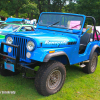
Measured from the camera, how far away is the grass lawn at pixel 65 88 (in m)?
3.09

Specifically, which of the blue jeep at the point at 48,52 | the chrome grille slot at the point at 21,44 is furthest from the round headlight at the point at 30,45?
the chrome grille slot at the point at 21,44

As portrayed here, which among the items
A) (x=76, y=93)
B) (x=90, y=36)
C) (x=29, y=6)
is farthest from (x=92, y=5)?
(x=76, y=93)

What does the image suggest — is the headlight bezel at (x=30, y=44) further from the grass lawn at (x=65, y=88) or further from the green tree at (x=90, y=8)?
the green tree at (x=90, y=8)

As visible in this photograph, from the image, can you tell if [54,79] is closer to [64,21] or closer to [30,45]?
[30,45]

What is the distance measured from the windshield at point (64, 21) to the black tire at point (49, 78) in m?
1.43

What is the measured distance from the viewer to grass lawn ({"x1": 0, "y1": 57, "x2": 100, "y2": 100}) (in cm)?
309

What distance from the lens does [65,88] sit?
3576 mm

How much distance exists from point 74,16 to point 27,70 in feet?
7.35

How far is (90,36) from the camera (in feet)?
16.1

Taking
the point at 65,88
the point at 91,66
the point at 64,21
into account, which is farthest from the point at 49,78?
the point at 91,66

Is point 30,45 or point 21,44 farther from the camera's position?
point 21,44

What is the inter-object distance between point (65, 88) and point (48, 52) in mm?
1309

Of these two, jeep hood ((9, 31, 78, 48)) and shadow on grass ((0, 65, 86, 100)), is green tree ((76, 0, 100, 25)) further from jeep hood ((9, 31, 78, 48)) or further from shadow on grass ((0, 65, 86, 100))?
shadow on grass ((0, 65, 86, 100))

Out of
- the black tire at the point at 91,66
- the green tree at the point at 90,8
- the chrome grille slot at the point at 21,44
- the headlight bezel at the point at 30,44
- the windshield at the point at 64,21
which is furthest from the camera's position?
the green tree at the point at 90,8
